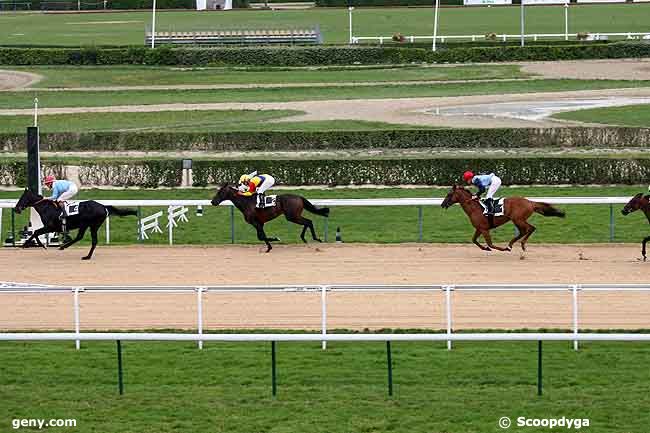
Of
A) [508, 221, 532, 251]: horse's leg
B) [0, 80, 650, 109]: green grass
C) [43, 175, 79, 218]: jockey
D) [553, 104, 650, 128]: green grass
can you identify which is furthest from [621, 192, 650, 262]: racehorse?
[0, 80, 650, 109]: green grass

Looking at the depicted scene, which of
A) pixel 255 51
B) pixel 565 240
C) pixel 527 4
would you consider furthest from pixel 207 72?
pixel 527 4

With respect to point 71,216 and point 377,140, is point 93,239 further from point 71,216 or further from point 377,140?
point 377,140

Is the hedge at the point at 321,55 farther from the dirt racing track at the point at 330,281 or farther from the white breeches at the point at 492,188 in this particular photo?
the white breeches at the point at 492,188

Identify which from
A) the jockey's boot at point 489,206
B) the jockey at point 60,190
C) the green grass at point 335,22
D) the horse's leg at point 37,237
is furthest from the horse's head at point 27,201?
the green grass at point 335,22

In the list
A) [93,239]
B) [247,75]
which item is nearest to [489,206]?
[93,239]

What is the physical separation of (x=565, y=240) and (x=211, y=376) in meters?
8.09

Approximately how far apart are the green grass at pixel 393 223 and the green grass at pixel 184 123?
643 cm

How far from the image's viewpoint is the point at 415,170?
22328mm

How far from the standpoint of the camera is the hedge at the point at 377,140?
26047mm

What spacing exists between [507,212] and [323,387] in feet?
21.1

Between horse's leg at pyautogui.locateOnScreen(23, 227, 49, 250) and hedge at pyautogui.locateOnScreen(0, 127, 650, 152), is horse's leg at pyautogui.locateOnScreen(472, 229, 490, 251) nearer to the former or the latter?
horse's leg at pyautogui.locateOnScreen(23, 227, 49, 250)

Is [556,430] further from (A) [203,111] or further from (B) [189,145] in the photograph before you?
(A) [203,111]

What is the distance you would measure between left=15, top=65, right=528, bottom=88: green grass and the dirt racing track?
21.7 m

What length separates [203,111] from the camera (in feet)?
104
